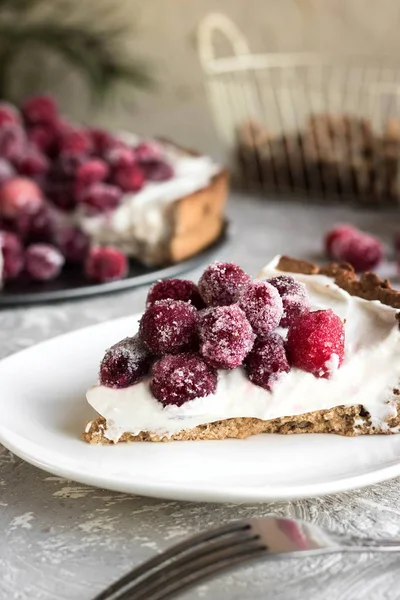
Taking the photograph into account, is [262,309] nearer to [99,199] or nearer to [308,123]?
[99,199]

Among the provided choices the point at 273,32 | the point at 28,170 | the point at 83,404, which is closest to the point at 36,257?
the point at 28,170

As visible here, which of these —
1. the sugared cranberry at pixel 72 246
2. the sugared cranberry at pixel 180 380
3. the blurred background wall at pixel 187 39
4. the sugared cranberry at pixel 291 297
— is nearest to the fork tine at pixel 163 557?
the sugared cranberry at pixel 180 380

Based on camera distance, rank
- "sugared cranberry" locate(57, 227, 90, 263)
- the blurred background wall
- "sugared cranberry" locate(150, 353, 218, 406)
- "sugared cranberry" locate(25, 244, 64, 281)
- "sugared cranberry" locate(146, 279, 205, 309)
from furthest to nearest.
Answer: the blurred background wall < "sugared cranberry" locate(57, 227, 90, 263) < "sugared cranberry" locate(25, 244, 64, 281) < "sugared cranberry" locate(146, 279, 205, 309) < "sugared cranberry" locate(150, 353, 218, 406)

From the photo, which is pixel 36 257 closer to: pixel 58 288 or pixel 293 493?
pixel 58 288

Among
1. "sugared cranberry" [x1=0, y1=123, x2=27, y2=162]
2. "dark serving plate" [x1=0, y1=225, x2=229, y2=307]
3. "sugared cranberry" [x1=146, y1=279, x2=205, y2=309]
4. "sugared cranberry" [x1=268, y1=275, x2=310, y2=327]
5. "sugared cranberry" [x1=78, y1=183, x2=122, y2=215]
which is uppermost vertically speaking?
"sugared cranberry" [x1=0, y1=123, x2=27, y2=162]

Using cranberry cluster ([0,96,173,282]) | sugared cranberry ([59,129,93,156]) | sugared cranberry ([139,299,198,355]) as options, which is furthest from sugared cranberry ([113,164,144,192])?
sugared cranberry ([139,299,198,355])

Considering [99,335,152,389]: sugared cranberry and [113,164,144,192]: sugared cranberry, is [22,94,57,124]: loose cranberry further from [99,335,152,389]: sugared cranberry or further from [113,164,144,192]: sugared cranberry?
[99,335,152,389]: sugared cranberry

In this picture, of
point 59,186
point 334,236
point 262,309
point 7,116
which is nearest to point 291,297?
point 262,309

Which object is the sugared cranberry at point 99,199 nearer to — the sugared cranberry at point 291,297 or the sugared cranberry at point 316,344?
the sugared cranberry at point 291,297
